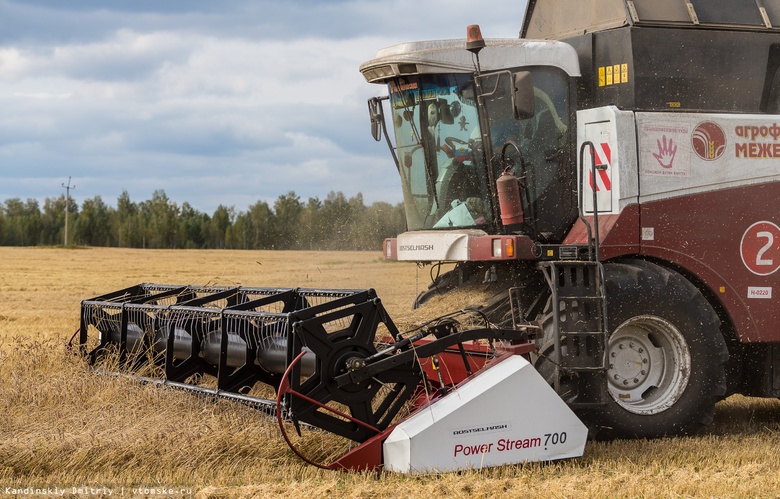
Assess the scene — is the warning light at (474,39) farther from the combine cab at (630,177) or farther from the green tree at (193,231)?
the green tree at (193,231)

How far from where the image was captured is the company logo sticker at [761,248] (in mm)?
6312

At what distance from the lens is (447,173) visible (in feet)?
21.1

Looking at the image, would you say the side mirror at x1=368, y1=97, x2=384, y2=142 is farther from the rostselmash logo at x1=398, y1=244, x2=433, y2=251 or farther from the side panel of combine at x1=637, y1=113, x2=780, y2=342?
the side panel of combine at x1=637, y1=113, x2=780, y2=342

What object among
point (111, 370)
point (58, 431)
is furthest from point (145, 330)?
point (58, 431)

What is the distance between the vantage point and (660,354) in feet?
19.7

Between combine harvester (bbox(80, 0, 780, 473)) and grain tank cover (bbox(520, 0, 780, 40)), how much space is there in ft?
0.05

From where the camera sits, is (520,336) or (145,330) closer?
(520,336)

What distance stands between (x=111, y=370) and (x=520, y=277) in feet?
9.46

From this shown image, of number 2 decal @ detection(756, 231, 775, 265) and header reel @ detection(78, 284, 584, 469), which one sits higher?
number 2 decal @ detection(756, 231, 775, 265)

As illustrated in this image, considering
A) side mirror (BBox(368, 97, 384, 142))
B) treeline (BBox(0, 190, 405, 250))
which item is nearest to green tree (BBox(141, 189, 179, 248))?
treeline (BBox(0, 190, 405, 250))

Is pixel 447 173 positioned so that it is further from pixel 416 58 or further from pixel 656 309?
pixel 656 309

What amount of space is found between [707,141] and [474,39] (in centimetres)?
177

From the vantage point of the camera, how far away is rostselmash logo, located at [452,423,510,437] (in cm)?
468

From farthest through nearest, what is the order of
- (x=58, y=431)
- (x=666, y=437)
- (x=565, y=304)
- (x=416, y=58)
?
(x=416, y=58) → (x=666, y=437) → (x=565, y=304) → (x=58, y=431)
